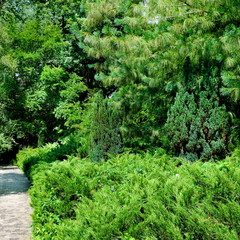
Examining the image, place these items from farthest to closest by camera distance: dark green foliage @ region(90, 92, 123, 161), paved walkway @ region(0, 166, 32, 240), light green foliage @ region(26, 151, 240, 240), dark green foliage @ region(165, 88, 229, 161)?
dark green foliage @ region(90, 92, 123, 161) < dark green foliage @ region(165, 88, 229, 161) < paved walkway @ region(0, 166, 32, 240) < light green foliage @ region(26, 151, 240, 240)

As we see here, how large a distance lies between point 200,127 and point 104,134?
2973mm

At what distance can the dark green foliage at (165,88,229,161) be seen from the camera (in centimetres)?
593

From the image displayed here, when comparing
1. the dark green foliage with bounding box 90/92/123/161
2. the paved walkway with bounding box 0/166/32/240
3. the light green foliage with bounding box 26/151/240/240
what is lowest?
the paved walkway with bounding box 0/166/32/240

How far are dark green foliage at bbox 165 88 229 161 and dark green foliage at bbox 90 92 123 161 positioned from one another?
215 centimetres

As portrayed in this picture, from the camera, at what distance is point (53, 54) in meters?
20.7

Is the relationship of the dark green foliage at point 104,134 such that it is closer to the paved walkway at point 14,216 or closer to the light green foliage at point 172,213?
the paved walkway at point 14,216

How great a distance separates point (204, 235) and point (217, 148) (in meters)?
4.09

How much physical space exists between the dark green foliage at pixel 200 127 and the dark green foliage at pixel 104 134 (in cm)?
215

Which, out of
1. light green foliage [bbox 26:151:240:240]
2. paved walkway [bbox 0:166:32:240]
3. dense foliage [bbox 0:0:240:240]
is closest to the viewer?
light green foliage [bbox 26:151:240:240]

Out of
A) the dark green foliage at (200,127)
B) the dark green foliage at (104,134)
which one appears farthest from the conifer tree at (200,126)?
the dark green foliage at (104,134)

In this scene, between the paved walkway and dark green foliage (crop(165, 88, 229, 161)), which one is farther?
dark green foliage (crop(165, 88, 229, 161))

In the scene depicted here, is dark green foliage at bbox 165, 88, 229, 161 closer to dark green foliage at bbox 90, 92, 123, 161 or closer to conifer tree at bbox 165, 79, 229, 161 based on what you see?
conifer tree at bbox 165, 79, 229, 161

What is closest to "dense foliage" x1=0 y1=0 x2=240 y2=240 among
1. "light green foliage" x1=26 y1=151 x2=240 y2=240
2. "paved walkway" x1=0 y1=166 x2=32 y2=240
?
"light green foliage" x1=26 y1=151 x2=240 y2=240

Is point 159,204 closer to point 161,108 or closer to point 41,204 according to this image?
point 41,204
